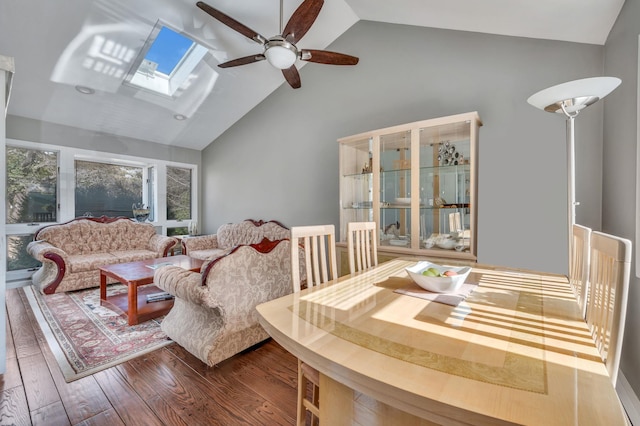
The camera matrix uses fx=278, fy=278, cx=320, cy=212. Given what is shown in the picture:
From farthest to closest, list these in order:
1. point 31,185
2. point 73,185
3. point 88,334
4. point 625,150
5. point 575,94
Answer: point 73,185, point 31,185, point 88,334, point 625,150, point 575,94

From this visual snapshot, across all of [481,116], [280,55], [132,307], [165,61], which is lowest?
[132,307]

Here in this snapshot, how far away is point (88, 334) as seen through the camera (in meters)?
2.48

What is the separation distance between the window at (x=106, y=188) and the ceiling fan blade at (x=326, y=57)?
4216 mm

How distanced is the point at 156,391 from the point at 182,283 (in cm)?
67

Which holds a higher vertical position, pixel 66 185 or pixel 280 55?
pixel 280 55

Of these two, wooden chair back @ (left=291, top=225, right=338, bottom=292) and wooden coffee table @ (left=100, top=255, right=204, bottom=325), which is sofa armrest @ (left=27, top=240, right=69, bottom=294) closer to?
wooden coffee table @ (left=100, top=255, right=204, bottom=325)

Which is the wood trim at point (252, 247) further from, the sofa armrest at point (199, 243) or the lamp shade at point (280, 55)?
the sofa armrest at point (199, 243)

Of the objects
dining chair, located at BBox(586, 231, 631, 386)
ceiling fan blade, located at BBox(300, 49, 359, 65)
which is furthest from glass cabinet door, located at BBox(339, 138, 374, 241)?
dining chair, located at BBox(586, 231, 631, 386)

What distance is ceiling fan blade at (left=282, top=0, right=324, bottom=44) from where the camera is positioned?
205cm

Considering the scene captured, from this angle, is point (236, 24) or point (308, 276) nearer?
point (308, 276)

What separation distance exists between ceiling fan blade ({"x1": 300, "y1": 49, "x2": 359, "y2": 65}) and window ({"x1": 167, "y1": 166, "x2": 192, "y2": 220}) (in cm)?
411

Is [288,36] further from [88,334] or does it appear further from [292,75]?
[88,334]

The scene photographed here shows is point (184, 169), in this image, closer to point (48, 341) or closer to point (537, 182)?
point (48, 341)

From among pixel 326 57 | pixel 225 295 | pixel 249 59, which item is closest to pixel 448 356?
pixel 225 295
